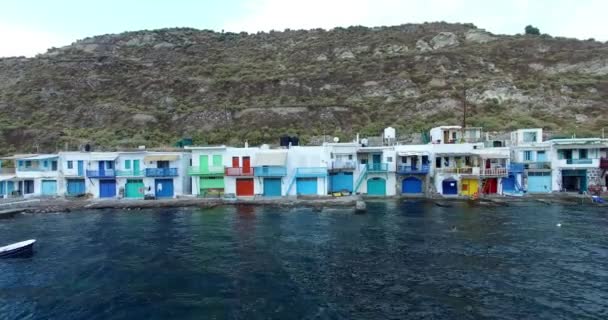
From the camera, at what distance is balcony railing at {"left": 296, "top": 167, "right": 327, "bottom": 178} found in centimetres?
4344

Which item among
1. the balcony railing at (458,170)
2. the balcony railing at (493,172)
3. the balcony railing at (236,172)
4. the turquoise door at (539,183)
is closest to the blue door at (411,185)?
the balcony railing at (458,170)

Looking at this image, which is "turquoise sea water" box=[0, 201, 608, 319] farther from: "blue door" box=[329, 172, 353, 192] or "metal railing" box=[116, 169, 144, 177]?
"blue door" box=[329, 172, 353, 192]

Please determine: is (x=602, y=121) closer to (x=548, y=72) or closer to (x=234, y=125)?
(x=548, y=72)

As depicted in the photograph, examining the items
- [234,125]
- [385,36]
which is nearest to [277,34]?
[385,36]

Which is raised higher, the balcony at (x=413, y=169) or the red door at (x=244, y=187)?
the balcony at (x=413, y=169)

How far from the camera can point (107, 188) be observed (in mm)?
45750

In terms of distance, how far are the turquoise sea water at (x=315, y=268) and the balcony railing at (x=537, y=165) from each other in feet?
34.8

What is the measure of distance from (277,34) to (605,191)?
9641 centimetres

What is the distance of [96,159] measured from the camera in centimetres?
4500

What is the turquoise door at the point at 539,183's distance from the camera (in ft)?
147

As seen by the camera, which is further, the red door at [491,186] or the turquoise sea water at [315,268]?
the red door at [491,186]

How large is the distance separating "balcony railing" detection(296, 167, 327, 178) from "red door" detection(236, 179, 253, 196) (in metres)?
5.59

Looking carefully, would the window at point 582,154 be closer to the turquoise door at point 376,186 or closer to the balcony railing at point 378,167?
the balcony railing at point 378,167

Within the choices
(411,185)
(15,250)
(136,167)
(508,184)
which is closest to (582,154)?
(508,184)
